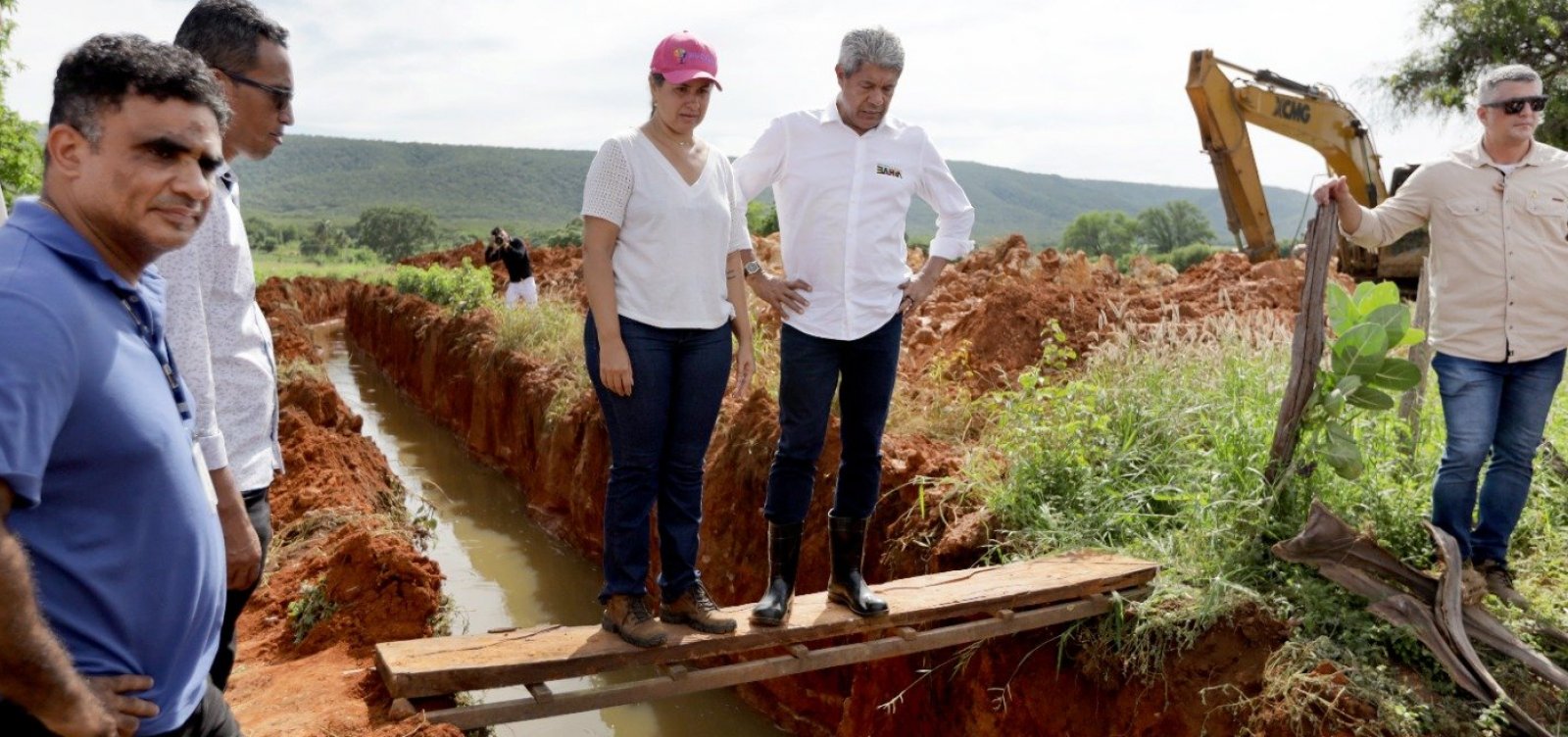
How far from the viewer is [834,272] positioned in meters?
3.78

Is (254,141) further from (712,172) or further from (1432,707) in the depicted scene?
(1432,707)

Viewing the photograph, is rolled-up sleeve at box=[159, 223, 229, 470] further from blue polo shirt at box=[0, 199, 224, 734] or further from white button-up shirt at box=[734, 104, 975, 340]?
white button-up shirt at box=[734, 104, 975, 340]

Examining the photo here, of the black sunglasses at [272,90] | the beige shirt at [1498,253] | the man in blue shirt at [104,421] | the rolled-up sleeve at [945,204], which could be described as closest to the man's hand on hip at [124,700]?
the man in blue shirt at [104,421]

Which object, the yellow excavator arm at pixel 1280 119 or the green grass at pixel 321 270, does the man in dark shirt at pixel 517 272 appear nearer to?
the green grass at pixel 321 270

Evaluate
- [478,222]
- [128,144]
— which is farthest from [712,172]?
[478,222]

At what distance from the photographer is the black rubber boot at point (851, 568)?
4.09 meters

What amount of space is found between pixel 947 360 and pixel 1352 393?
12.3 ft

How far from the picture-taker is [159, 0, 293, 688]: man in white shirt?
2.46m

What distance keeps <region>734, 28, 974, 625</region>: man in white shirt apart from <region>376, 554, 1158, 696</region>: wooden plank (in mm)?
215

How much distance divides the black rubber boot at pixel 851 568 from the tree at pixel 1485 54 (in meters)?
18.2

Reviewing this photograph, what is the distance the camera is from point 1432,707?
369 cm

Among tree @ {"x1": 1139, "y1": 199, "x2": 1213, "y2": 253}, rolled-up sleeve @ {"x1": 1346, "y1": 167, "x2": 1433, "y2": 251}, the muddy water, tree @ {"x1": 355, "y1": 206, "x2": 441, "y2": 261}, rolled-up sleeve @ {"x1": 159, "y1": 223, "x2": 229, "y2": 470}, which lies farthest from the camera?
tree @ {"x1": 355, "y1": 206, "x2": 441, "y2": 261}

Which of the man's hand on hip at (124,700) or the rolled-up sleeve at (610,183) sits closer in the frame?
the man's hand on hip at (124,700)

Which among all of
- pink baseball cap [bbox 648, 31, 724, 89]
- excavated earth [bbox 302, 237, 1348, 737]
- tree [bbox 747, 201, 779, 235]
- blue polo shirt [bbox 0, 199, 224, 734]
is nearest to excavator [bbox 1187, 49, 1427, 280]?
excavated earth [bbox 302, 237, 1348, 737]
